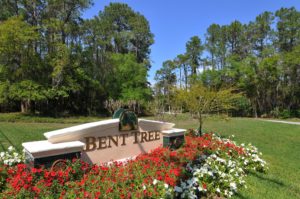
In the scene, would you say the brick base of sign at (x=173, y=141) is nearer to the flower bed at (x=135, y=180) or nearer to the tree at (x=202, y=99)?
the flower bed at (x=135, y=180)

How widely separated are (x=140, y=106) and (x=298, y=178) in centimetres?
2247

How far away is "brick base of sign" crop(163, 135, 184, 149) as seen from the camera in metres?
6.19

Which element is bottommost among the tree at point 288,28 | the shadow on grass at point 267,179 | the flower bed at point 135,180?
the shadow on grass at point 267,179

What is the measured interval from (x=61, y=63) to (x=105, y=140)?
1779 cm

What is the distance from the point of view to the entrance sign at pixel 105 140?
379cm

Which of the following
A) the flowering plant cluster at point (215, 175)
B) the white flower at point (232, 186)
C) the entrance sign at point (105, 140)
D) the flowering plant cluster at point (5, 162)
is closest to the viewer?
the flowering plant cluster at point (5, 162)

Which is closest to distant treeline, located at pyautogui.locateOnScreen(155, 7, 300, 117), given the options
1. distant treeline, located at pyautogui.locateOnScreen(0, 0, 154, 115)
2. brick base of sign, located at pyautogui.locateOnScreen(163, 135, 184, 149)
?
distant treeline, located at pyautogui.locateOnScreen(0, 0, 154, 115)

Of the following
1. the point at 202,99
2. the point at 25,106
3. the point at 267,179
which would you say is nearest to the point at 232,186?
the point at 267,179

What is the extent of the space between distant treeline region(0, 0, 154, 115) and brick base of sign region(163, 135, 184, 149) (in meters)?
16.0

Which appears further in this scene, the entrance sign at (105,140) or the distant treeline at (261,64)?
the distant treeline at (261,64)


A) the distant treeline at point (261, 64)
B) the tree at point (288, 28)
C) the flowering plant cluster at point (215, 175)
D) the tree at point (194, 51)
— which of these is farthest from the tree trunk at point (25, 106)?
the tree at point (288, 28)

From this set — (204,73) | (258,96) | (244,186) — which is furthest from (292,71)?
(244,186)

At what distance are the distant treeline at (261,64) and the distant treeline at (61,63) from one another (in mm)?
6166

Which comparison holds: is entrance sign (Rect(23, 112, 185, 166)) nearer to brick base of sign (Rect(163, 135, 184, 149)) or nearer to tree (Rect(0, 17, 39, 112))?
brick base of sign (Rect(163, 135, 184, 149))
